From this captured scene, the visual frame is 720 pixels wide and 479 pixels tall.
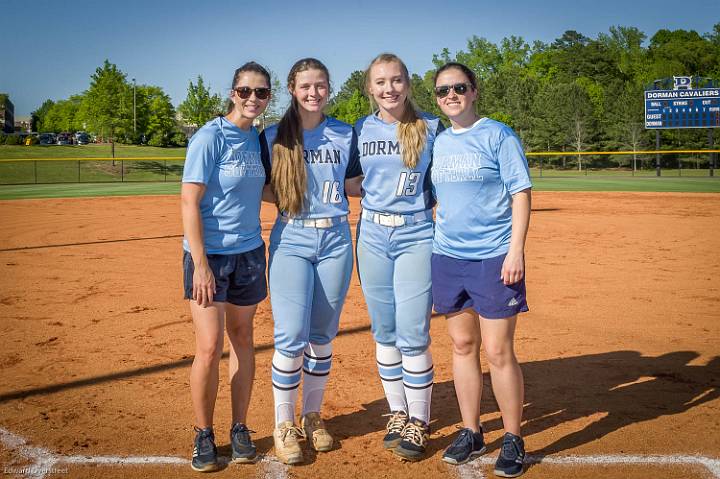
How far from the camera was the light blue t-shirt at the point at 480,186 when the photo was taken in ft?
10.5

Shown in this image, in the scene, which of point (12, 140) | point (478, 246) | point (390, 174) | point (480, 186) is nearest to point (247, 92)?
point (390, 174)

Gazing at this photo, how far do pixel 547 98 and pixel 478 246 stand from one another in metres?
59.9

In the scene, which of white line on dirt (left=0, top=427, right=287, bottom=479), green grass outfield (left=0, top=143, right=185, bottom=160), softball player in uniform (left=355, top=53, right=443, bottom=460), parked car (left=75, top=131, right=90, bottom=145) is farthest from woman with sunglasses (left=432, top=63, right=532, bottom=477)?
parked car (left=75, top=131, right=90, bottom=145)

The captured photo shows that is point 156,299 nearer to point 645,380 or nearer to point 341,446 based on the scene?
point 341,446

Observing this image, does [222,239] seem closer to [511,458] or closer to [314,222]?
[314,222]

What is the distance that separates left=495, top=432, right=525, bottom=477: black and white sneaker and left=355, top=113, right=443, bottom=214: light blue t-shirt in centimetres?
130

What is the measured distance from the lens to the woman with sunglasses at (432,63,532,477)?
319cm

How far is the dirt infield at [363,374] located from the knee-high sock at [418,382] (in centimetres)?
24

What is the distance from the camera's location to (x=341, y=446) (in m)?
3.61

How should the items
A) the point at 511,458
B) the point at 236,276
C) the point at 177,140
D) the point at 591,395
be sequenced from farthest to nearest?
the point at 177,140 < the point at 591,395 < the point at 236,276 < the point at 511,458

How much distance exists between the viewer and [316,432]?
11.7 ft

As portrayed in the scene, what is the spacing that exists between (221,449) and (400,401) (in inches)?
41.2

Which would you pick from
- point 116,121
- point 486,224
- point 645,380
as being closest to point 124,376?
point 486,224

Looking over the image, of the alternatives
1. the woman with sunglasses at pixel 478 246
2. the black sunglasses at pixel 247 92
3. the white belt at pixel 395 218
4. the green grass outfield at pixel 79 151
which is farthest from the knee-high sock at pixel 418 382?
the green grass outfield at pixel 79 151
